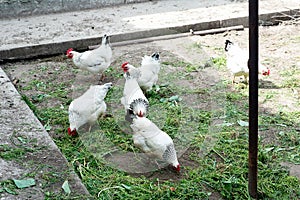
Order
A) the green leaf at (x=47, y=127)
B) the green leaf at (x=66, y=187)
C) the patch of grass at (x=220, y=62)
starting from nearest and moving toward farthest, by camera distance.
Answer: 1. the green leaf at (x=66, y=187)
2. the green leaf at (x=47, y=127)
3. the patch of grass at (x=220, y=62)

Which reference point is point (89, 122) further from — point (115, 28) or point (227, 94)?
point (115, 28)

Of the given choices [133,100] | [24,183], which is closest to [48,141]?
[24,183]

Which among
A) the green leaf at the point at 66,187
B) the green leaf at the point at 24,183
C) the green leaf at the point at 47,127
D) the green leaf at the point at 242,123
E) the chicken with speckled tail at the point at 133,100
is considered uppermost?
the chicken with speckled tail at the point at 133,100

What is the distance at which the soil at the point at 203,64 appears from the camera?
5.21m

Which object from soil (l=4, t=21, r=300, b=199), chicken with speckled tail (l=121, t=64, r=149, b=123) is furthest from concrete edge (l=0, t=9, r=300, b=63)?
chicken with speckled tail (l=121, t=64, r=149, b=123)

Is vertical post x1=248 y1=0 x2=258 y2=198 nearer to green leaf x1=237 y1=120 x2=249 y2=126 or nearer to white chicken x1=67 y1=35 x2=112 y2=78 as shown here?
green leaf x1=237 y1=120 x2=249 y2=126

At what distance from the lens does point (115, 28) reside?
7312 mm

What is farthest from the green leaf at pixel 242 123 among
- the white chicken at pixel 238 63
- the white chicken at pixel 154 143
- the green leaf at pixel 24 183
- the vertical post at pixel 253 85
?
the green leaf at pixel 24 183

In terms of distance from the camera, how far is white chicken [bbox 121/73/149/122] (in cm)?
430

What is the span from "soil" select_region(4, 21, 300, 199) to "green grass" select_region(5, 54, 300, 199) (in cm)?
12

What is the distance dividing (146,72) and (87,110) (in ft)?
3.23

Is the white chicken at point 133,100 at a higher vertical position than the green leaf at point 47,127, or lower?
higher

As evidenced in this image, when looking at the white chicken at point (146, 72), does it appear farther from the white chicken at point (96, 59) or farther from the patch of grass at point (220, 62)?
the patch of grass at point (220, 62)

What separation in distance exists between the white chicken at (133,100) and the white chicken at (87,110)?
243 mm
